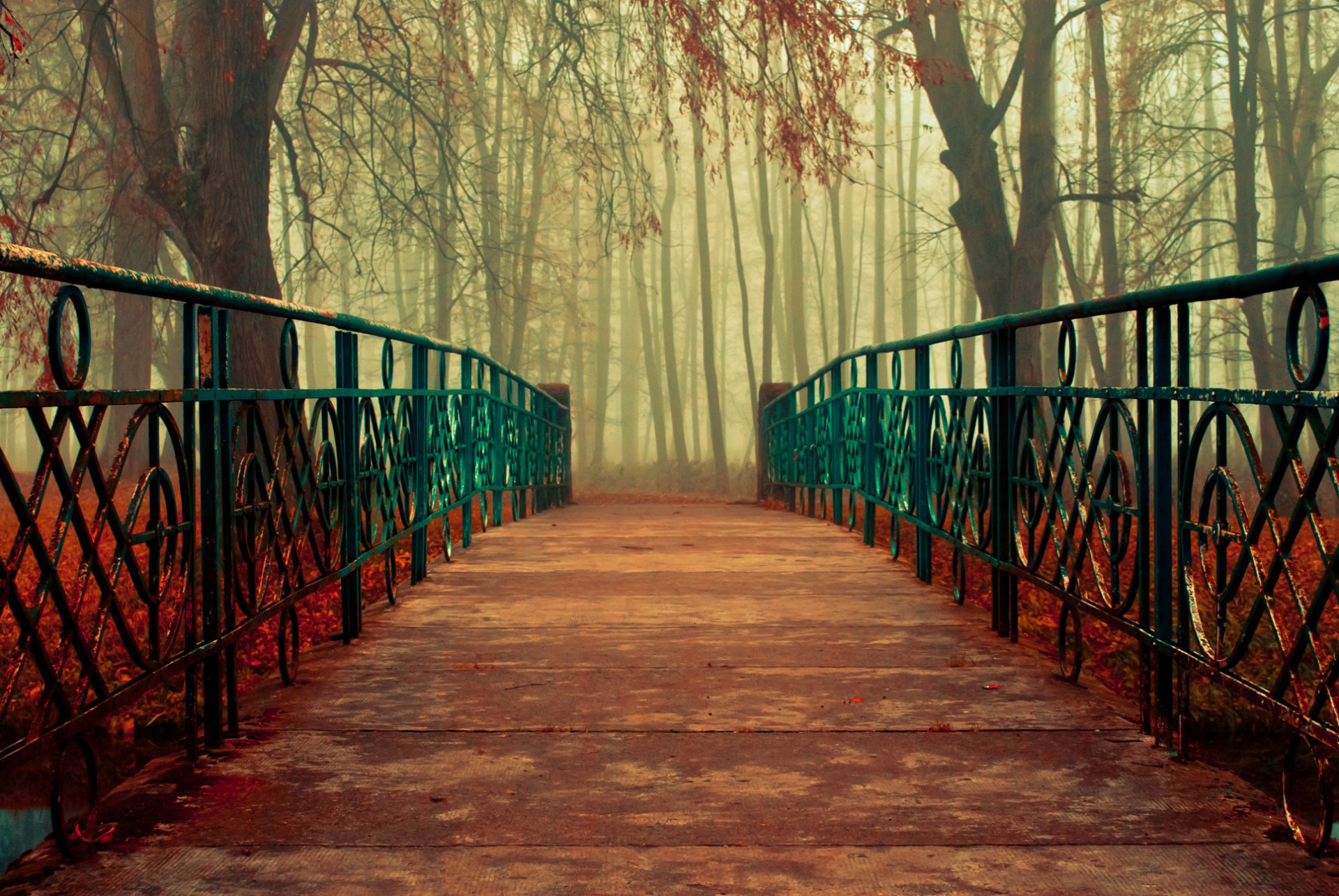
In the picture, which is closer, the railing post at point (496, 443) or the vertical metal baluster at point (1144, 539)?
the vertical metal baluster at point (1144, 539)

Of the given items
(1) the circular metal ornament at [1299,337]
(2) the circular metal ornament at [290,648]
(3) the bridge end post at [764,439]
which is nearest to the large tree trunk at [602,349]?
(3) the bridge end post at [764,439]

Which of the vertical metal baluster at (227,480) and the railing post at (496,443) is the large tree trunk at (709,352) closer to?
the railing post at (496,443)

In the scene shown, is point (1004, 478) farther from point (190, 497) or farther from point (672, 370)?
point (672, 370)

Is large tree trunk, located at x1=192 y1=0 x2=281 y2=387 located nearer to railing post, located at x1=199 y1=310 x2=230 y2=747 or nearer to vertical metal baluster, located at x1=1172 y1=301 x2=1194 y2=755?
railing post, located at x1=199 y1=310 x2=230 y2=747

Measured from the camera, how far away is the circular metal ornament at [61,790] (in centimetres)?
246

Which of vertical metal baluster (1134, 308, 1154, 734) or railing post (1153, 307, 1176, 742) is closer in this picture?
railing post (1153, 307, 1176, 742)

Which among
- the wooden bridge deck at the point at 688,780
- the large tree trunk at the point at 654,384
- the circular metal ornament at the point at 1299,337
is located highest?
the large tree trunk at the point at 654,384

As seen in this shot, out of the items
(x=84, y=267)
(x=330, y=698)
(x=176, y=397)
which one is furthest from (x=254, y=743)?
(x=84, y=267)

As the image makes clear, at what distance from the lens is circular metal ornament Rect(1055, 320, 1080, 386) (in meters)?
3.92

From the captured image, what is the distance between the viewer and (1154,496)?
11.2 ft

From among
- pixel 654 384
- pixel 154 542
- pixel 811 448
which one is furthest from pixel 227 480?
pixel 654 384

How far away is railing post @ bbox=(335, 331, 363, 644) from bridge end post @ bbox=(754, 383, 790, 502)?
1135 centimetres

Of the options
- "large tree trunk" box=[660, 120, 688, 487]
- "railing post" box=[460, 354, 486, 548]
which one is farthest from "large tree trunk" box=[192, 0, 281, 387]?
"large tree trunk" box=[660, 120, 688, 487]

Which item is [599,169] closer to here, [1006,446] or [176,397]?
[1006,446]
